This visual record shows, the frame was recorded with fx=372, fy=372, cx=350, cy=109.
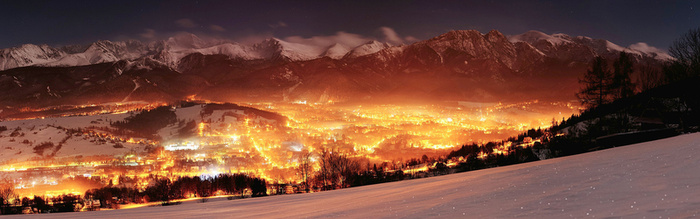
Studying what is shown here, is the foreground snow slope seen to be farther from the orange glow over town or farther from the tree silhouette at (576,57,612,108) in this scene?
the tree silhouette at (576,57,612,108)

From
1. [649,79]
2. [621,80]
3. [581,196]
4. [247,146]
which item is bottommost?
[581,196]

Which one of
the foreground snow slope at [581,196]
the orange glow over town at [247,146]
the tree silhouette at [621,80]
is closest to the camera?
the foreground snow slope at [581,196]

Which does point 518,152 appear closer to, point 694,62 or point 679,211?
point 679,211

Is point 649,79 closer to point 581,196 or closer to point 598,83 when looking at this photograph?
point 598,83

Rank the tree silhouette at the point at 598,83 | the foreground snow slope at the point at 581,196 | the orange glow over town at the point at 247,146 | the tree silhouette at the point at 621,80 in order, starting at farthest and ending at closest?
the orange glow over town at the point at 247,146
the tree silhouette at the point at 598,83
the tree silhouette at the point at 621,80
the foreground snow slope at the point at 581,196

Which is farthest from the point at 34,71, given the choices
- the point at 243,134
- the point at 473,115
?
the point at 473,115

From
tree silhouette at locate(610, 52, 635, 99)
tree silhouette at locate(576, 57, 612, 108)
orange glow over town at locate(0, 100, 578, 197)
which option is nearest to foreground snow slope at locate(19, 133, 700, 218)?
orange glow over town at locate(0, 100, 578, 197)

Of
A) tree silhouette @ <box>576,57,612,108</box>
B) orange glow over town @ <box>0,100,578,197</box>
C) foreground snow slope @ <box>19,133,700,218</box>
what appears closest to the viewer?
foreground snow slope @ <box>19,133,700,218</box>

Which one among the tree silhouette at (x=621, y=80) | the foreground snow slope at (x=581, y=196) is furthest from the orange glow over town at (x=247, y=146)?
the foreground snow slope at (x=581, y=196)

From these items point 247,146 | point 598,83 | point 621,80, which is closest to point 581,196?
point 621,80

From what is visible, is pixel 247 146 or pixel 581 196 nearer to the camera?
pixel 581 196

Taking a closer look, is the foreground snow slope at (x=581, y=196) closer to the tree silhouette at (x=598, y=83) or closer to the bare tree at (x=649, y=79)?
the tree silhouette at (x=598, y=83)
